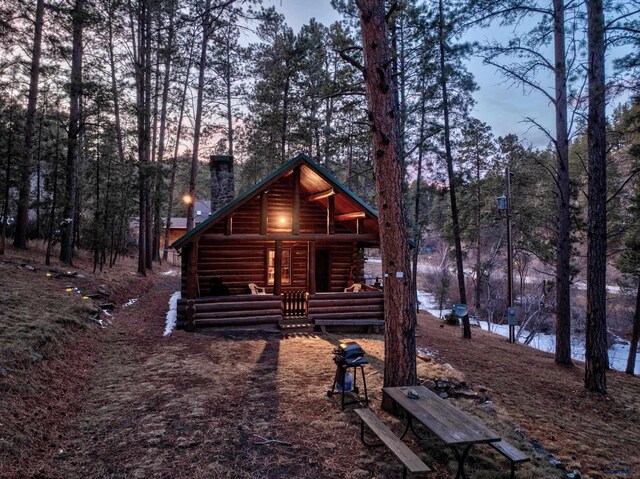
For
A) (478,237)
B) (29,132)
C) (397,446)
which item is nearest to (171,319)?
(397,446)

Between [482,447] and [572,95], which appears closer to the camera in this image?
[482,447]

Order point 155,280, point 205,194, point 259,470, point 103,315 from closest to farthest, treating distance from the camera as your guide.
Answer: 1. point 259,470
2. point 103,315
3. point 155,280
4. point 205,194

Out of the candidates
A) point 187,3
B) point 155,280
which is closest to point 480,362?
point 155,280

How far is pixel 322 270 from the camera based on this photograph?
53.5 feet

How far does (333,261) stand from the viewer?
15984mm

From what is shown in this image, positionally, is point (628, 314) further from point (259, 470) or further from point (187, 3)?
point (187, 3)

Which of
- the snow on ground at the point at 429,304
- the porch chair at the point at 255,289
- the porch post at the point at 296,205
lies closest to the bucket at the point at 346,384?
the porch post at the point at 296,205

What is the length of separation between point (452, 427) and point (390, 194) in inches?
131

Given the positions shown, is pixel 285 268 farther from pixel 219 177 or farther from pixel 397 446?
pixel 397 446

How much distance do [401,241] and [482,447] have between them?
3060 millimetres

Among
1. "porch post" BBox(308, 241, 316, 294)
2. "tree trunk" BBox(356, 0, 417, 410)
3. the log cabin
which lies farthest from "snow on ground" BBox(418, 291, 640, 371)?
"tree trunk" BBox(356, 0, 417, 410)

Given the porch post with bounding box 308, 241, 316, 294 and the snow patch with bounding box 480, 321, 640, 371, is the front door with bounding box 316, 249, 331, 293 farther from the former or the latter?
the snow patch with bounding box 480, 321, 640, 371

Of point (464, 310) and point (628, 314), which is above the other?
point (464, 310)

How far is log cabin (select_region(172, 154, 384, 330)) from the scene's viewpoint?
11703 mm
